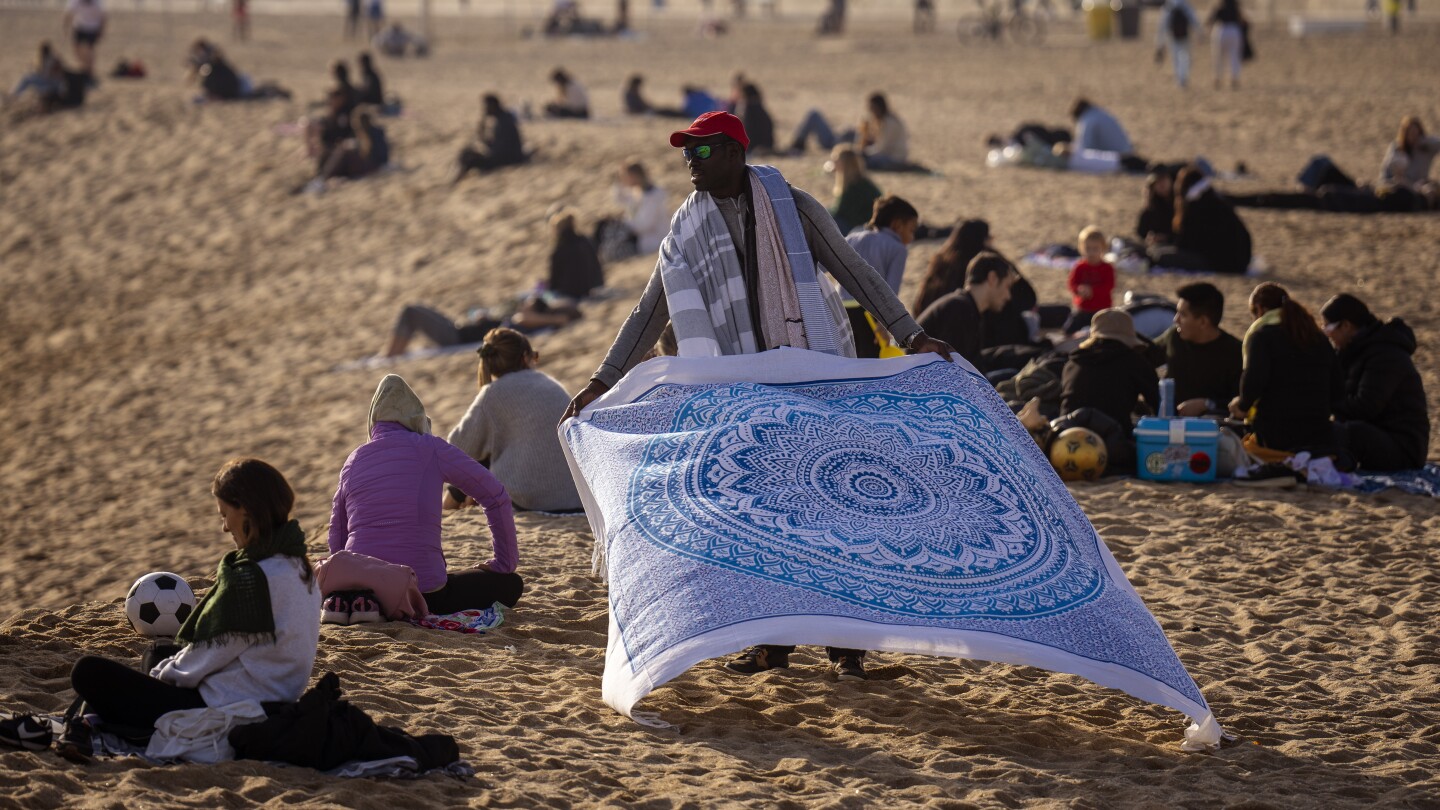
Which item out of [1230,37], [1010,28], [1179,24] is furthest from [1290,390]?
[1010,28]

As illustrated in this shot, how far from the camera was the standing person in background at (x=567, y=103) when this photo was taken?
930 inches

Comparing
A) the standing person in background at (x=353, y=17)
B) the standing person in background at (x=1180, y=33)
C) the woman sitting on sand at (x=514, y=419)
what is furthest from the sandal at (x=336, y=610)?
the standing person in background at (x=353, y=17)

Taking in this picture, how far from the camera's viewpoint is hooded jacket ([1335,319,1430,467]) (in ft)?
29.5

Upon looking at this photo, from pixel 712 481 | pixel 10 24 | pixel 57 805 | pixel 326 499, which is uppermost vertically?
pixel 10 24

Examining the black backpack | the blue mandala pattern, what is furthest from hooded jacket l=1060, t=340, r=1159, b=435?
the black backpack

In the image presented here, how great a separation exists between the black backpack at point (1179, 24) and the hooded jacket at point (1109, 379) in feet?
58.5

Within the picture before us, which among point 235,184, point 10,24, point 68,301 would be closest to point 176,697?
point 68,301

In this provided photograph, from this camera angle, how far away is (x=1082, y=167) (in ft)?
60.5

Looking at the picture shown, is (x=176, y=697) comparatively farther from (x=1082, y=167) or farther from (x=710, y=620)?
(x=1082, y=167)

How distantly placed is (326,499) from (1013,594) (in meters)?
6.67

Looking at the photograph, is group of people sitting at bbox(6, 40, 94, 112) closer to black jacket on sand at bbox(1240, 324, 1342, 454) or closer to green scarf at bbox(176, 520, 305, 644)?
black jacket on sand at bbox(1240, 324, 1342, 454)

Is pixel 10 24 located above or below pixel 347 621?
above

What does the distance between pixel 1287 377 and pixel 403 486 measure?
475 centimetres

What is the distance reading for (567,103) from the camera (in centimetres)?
2375
